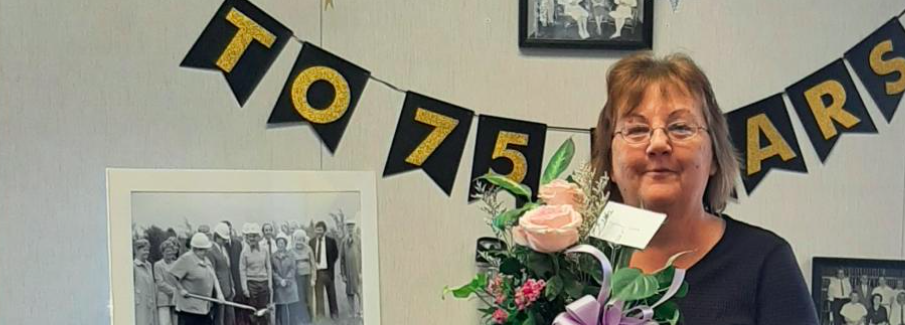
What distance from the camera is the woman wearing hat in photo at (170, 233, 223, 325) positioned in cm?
124

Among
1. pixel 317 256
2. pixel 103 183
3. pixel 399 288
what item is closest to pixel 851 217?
pixel 399 288

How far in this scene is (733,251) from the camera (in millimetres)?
1123

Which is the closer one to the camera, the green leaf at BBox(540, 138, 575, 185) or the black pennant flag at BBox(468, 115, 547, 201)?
the green leaf at BBox(540, 138, 575, 185)

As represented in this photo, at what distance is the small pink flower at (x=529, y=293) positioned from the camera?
918 millimetres

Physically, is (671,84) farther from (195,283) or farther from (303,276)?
(195,283)

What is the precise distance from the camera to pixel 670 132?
3.57ft

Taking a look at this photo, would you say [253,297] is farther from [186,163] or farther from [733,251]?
[733,251]

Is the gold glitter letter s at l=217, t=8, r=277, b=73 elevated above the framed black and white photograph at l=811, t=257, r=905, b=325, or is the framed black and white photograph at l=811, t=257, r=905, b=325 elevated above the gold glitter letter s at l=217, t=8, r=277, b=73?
the gold glitter letter s at l=217, t=8, r=277, b=73

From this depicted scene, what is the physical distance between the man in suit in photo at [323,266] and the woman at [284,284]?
0.04m

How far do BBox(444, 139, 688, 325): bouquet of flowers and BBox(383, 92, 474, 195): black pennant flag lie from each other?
0.38 meters

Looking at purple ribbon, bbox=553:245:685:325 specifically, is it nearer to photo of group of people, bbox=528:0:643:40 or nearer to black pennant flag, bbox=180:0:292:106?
photo of group of people, bbox=528:0:643:40

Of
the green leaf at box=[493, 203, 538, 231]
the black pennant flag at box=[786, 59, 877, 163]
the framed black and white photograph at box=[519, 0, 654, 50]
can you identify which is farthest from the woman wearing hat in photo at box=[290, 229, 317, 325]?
the black pennant flag at box=[786, 59, 877, 163]

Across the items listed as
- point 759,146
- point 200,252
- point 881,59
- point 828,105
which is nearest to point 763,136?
point 759,146

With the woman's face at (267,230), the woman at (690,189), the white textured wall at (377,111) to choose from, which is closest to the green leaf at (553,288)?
the woman at (690,189)
